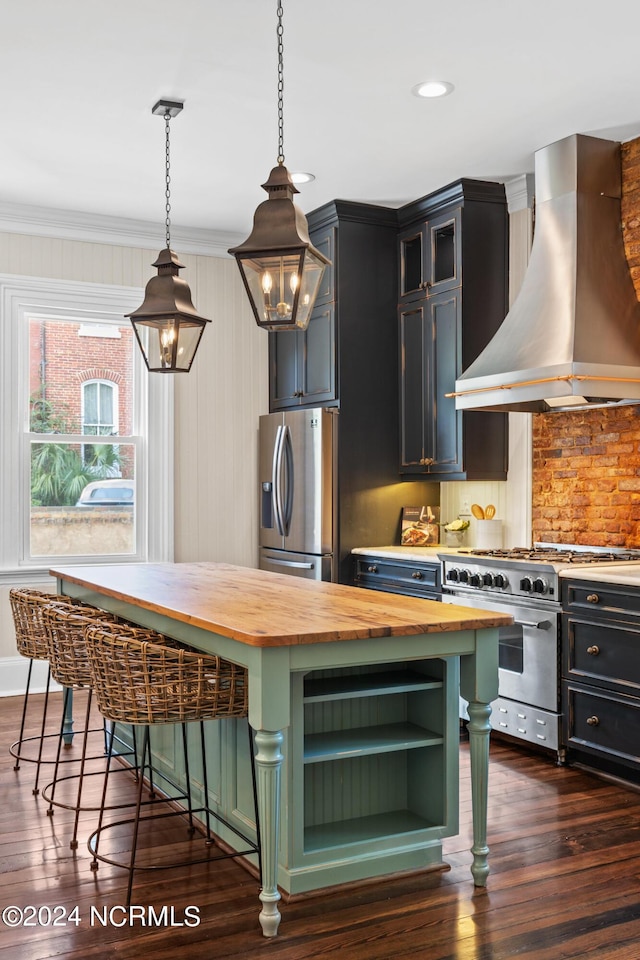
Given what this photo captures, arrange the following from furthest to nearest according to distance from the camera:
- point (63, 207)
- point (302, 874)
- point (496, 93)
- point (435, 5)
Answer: point (63, 207), point (496, 93), point (435, 5), point (302, 874)

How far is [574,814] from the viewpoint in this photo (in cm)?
352

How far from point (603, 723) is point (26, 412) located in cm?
395

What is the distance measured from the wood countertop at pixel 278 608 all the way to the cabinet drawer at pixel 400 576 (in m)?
1.20

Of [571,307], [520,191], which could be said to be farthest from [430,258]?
[571,307]

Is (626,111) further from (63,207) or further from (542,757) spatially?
(63,207)

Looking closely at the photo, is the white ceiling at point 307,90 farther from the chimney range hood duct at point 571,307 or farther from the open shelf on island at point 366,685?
the open shelf on island at point 366,685

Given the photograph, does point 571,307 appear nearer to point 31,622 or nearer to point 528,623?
point 528,623

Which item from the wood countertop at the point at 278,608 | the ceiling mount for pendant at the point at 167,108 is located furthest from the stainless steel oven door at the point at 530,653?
the ceiling mount for pendant at the point at 167,108

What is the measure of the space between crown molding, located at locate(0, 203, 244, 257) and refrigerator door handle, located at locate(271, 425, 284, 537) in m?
1.43

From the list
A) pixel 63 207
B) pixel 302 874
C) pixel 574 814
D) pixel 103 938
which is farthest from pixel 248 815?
pixel 63 207

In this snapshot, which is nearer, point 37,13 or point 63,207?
point 37,13

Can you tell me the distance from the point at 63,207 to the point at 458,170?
2.51 m

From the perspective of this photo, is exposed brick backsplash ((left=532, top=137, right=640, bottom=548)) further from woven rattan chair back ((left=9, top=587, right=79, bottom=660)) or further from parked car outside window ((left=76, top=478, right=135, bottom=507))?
parked car outside window ((left=76, top=478, right=135, bottom=507))

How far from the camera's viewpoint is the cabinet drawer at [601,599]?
148 inches
